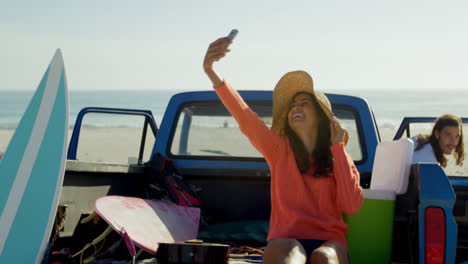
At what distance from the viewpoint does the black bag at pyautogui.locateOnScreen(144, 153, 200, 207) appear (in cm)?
440

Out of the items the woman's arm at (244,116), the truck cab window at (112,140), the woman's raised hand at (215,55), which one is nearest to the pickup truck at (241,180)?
the woman's arm at (244,116)

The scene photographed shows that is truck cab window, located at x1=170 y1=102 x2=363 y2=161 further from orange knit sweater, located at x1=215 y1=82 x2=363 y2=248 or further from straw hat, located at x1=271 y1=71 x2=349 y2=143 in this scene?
orange knit sweater, located at x1=215 y1=82 x2=363 y2=248

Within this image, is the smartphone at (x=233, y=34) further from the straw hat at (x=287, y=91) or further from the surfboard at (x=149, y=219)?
the surfboard at (x=149, y=219)

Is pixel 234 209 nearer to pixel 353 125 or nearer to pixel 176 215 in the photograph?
pixel 176 215

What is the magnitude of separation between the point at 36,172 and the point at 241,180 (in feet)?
5.94

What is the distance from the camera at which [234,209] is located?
4602mm

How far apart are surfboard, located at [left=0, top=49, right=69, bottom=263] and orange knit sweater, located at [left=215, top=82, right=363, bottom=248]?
904 millimetres

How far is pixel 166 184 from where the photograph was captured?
4.46 m

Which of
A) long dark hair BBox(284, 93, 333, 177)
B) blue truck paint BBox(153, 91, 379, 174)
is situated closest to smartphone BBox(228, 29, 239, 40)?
long dark hair BBox(284, 93, 333, 177)

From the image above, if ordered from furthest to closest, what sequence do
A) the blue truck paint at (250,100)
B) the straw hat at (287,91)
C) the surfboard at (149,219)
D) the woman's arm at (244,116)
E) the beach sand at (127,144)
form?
the beach sand at (127,144), the blue truck paint at (250,100), the straw hat at (287,91), the woman's arm at (244,116), the surfboard at (149,219)

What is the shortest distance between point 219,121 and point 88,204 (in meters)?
1.78

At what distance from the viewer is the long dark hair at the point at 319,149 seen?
11.0ft

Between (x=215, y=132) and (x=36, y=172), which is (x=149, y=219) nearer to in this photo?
(x=36, y=172)

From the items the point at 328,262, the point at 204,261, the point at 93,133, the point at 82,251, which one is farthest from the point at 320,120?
the point at 93,133
